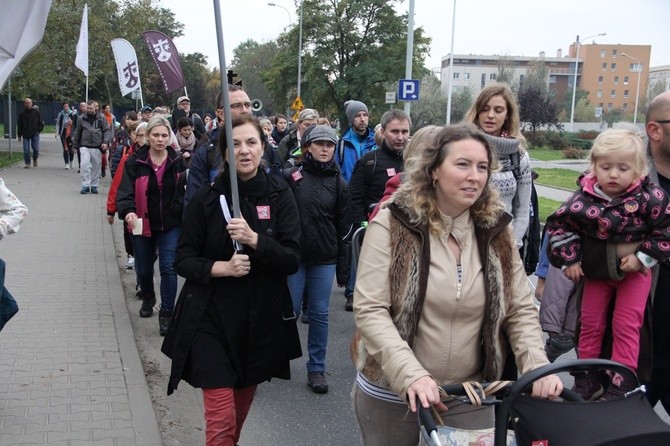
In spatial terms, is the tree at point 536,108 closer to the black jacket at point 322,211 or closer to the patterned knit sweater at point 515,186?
the black jacket at point 322,211

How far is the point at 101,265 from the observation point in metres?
9.96

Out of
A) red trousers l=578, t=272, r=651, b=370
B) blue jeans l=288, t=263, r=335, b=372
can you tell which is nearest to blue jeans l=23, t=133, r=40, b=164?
blue jeans l=288, t=263, r=335, b=372

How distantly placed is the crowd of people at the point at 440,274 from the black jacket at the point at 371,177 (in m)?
1.71

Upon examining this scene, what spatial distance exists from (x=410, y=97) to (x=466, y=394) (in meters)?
18.2

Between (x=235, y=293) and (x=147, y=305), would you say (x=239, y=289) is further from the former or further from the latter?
(x=147, y=305)

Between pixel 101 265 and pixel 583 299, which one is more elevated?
pixel 583 299

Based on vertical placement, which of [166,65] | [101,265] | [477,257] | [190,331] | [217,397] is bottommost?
Answer: [101,265]

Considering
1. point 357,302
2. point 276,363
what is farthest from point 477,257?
point 276,363

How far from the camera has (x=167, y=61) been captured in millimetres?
14117

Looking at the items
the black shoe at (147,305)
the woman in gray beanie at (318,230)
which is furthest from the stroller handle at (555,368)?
the black shoe at (147,305)

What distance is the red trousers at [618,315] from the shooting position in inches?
131

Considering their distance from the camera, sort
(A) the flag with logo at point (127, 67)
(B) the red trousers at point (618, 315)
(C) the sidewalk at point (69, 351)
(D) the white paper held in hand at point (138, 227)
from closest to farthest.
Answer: (B) the red trousers at point (618, 315)
(C) the sidewalk at point (69, 351)
(D) the white paper held in hand at point (138, 227)
(A) the flag with logo at point (127, 67)

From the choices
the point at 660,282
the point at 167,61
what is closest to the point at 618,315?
the point at 660,282

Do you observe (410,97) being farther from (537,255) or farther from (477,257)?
(477,257)
